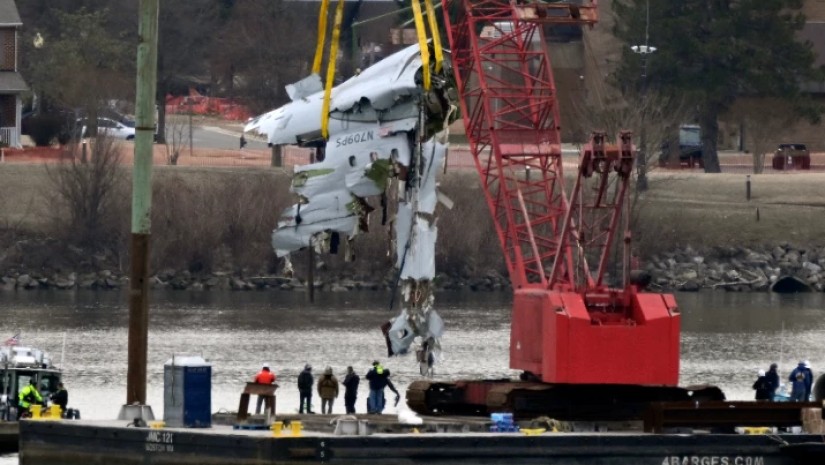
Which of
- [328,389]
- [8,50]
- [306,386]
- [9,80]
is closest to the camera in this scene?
[328,389]

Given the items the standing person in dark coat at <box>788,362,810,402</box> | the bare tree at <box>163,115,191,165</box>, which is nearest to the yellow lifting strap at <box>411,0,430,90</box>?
the standing person in dark coat at <box>788,362,810,402</box>

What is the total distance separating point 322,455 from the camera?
39.2 m

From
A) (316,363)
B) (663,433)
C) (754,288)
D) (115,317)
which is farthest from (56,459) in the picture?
(754,288)

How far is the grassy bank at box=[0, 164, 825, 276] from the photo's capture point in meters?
107

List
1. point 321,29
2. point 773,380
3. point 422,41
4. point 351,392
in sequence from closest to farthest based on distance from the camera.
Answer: point 422,41 < point 321,29 < point 773,380 < point 351,392

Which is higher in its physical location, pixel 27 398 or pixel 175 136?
pixel 175 136

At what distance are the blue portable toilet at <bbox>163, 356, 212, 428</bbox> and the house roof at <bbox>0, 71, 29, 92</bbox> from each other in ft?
253

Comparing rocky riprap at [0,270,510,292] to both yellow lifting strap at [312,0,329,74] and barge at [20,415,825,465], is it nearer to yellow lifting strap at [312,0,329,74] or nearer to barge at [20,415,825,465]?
yellow lifting strap at [312,0,329,74]

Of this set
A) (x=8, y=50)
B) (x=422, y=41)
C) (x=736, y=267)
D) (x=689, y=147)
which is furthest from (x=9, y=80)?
(x=422, y=41)

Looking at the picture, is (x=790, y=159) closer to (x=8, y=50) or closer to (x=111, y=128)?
(x=111, y=128)

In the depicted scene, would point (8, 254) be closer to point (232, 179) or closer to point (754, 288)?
point (232, 179)

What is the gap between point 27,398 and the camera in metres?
47.3

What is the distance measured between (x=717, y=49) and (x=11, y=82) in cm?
3628

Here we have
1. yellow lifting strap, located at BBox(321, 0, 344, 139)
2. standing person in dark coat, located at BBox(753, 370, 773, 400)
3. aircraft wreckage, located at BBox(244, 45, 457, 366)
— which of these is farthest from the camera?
standing person in dark coat, located at BBox(753, 370, 773, 400)
